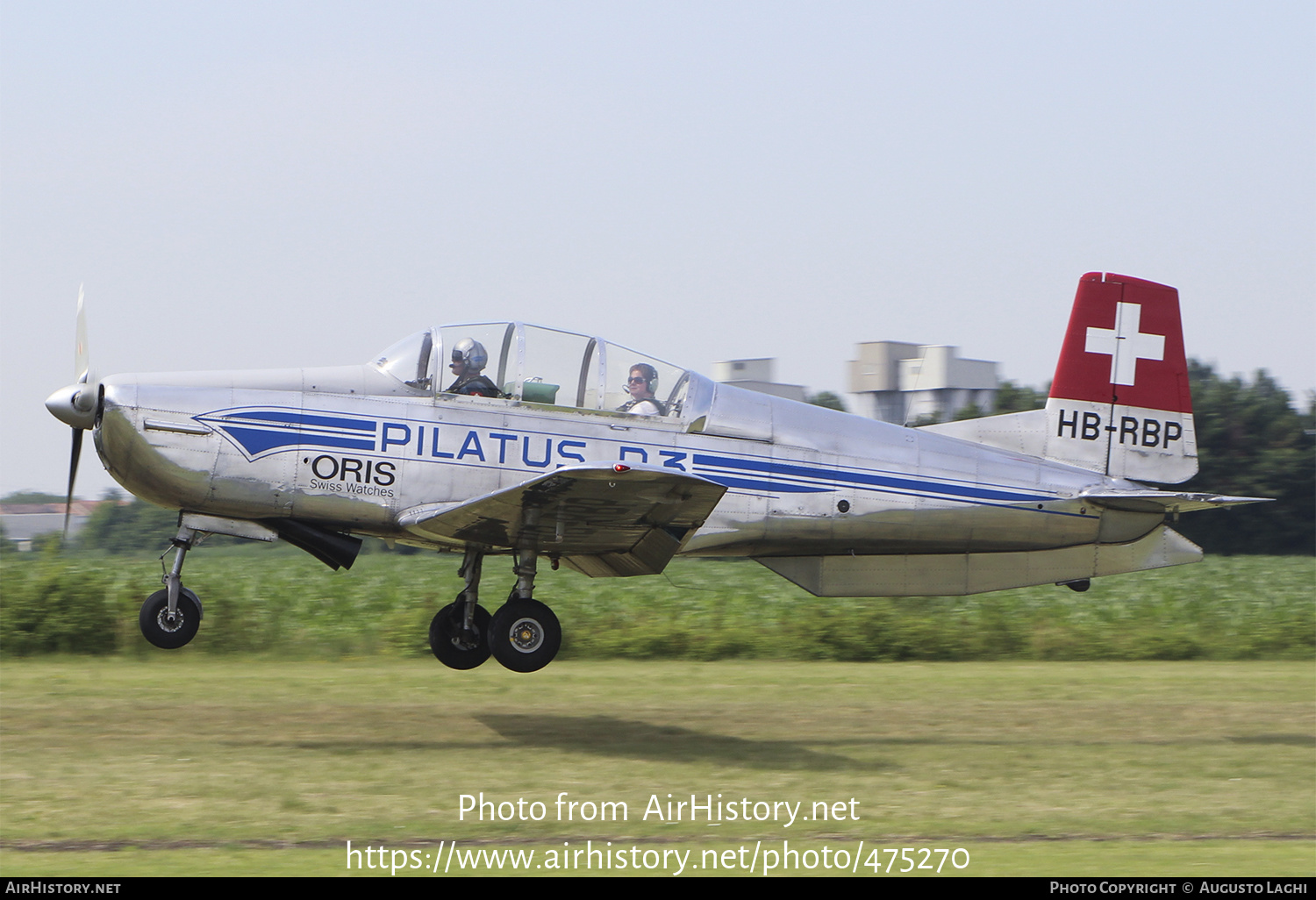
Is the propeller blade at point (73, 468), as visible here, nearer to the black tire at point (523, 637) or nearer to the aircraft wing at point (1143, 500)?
the black tire at point (523, 637)

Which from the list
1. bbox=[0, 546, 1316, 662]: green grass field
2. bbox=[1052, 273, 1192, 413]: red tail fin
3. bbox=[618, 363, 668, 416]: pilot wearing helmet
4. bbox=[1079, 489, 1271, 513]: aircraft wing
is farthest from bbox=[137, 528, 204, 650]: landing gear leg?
bbox=[1052, 273, 1192, 413]: red tail fin

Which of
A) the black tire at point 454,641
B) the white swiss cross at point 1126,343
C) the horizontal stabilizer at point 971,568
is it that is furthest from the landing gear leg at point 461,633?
the white swiss cross at point 1126,343

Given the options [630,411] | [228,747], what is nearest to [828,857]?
[630,411]

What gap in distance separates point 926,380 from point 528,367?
37363 mm

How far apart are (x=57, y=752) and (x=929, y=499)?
652 cm

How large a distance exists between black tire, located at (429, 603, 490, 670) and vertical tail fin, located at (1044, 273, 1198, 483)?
195 inches

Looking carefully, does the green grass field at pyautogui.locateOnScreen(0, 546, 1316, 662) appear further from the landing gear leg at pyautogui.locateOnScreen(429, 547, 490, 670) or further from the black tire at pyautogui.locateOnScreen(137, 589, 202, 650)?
the black tire at pyautogui.locateOnScreen(137, 589, 202, 650)

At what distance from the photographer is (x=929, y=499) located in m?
9.73

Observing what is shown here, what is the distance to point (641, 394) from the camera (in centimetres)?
932

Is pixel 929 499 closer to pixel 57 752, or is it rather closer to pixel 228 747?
pixel 228 747

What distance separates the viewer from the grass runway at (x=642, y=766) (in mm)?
6707

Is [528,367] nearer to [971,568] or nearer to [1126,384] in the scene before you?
[971,568]

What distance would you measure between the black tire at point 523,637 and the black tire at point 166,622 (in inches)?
80.2

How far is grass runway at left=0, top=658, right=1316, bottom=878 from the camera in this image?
22.0ft
